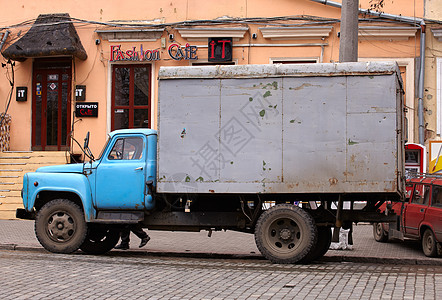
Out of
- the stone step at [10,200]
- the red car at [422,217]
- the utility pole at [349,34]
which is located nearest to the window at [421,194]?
the red car at [422,217]

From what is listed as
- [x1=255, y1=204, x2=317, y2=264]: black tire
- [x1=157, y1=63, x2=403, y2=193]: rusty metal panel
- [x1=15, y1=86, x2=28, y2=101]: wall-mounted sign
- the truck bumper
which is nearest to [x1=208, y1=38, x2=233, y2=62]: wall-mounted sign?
[x1=15, y1=86, x2=28, y2=101]: wall-mounted sign

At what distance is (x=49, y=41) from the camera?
61.7ft

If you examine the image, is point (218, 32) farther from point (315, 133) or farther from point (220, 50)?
point (315, 133)

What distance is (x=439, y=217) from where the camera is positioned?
1239cm

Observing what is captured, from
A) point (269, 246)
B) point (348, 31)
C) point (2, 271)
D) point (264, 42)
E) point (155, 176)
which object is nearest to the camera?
point (2, 271)

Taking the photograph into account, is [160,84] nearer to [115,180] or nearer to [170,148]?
[170,148]

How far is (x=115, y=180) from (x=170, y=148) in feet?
3.84

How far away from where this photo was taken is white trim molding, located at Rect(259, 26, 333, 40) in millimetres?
18453

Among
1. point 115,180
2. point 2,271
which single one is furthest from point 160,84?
point 2,271

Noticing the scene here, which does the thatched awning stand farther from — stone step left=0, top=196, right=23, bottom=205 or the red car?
the red car

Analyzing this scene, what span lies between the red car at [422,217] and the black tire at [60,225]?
600cm

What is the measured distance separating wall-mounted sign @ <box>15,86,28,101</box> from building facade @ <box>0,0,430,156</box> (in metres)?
0.03

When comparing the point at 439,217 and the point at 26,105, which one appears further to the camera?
the point at 26,105

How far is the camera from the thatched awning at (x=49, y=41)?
18578mm
